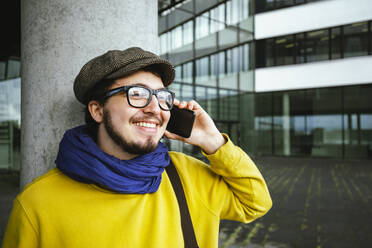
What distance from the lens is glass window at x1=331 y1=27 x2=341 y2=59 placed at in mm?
15758

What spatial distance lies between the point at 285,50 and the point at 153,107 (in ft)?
57.0

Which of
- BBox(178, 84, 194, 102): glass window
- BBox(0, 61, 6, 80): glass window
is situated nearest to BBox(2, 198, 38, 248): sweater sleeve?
BBox(0, 61, 6, 80): glass window

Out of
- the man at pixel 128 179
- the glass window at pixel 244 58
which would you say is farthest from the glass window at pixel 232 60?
the man at pixel 128 179

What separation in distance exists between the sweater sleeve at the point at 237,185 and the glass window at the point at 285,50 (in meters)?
16.8

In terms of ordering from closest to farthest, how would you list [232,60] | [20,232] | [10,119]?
[20,232], [10,119], [232,60]

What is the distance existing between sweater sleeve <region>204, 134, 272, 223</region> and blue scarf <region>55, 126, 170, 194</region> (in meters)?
0.43

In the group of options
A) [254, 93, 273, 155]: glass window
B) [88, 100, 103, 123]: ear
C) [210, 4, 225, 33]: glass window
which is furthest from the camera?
[254, 93, 273, 155]: glass window

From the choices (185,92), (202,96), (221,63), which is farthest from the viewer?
(221,63)

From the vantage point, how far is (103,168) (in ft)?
5.04

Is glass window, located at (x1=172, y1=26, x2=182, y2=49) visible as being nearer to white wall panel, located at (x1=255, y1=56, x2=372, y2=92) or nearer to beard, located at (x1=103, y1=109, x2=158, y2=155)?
white wall panel, located at (x1=255, y1=56, x2=372, y2=92)

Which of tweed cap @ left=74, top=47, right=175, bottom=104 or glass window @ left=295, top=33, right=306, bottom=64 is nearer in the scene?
tweed cap @ left=74, top=47, right=175, bottom=104

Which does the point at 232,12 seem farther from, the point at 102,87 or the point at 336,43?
the point at 102,87

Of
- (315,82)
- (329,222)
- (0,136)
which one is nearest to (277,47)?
(315,82)

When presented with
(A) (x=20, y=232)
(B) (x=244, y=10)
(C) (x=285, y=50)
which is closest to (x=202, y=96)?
(C) (x=285, y=50)
